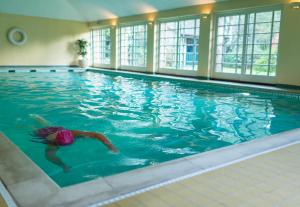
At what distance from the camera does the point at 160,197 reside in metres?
2.08

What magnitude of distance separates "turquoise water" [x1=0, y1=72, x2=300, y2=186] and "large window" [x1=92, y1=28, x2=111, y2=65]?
689 cm

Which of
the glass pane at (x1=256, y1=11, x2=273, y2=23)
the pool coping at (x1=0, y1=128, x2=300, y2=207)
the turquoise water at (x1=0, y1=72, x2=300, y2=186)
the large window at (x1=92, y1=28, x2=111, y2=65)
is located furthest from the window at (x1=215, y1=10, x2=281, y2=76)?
the large window at (x1=92, y1=28, x2=111, y2=65)

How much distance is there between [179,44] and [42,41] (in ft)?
24.2

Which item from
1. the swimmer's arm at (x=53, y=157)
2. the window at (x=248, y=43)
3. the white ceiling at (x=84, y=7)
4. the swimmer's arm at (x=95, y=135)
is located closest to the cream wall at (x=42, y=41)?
the white ceiling at (x=84, y=7)

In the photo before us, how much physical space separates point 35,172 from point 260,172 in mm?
1889

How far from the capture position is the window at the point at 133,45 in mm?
13230

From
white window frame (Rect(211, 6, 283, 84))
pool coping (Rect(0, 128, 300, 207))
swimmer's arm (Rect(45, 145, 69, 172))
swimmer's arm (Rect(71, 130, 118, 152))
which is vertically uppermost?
white window frame (Rect(211, 6, 283, 84))

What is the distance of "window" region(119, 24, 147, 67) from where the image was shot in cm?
1323

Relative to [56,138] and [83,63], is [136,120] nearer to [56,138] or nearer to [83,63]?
[56,138]

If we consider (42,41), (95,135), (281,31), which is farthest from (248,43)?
(42,41)

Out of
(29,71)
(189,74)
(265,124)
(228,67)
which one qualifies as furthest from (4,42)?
(265,124)

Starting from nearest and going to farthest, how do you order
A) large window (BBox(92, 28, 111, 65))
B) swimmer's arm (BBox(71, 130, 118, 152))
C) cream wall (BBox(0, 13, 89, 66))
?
1. swimmer's arm (BBox(71, 130, 118, 152))
2. cream wall (BBox(0, 13, 89, 66))
3. large window (BBox(92, 28, 111, 65))

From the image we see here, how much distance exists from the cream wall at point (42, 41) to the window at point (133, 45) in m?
3.10

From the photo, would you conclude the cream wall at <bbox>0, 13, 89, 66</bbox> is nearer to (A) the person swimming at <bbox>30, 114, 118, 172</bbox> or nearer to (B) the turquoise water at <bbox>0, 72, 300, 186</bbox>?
(B) the turquoise water at <bbox>0, 72, 300, 186</bbox>
